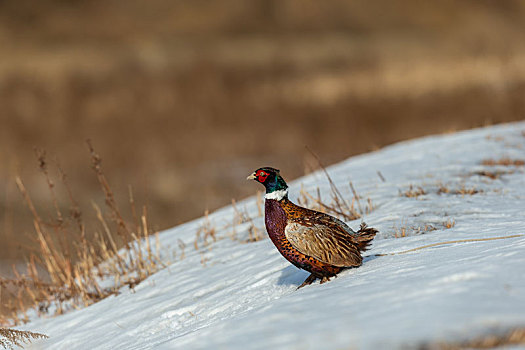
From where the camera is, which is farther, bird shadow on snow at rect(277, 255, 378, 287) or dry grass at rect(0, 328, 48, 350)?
bird shadow on snow at rect(277, 255, 378, 287)

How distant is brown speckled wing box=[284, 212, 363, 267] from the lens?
337 centimetres

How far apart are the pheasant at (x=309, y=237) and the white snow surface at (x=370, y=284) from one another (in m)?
0.10

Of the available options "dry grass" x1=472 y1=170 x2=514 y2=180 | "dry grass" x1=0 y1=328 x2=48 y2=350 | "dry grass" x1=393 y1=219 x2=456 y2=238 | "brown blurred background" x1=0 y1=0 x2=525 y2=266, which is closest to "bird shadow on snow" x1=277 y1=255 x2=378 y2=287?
"dry grass" x1=393 y1=219 x2=456 y2=238

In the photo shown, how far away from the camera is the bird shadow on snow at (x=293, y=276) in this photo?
3756mm

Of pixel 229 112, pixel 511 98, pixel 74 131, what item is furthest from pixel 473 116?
pixel 74 131

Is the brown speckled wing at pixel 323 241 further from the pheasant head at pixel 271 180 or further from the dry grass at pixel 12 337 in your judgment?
the dry grass at pixel 12 337

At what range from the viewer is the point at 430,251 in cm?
345

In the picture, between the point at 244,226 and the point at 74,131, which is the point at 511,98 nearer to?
the point at 74,131

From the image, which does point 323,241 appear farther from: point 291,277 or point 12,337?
point 12,337

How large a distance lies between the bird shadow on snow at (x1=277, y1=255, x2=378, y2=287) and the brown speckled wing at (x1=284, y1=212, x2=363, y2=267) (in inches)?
9.5

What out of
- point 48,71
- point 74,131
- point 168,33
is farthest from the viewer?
point 168,33

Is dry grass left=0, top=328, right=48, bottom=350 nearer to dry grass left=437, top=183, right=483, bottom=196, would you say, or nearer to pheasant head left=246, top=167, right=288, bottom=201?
pheasant head left=246, top=167, right=288, bottom=201

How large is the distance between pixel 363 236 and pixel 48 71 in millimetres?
21131

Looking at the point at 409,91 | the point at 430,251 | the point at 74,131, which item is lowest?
the point at 430,251
